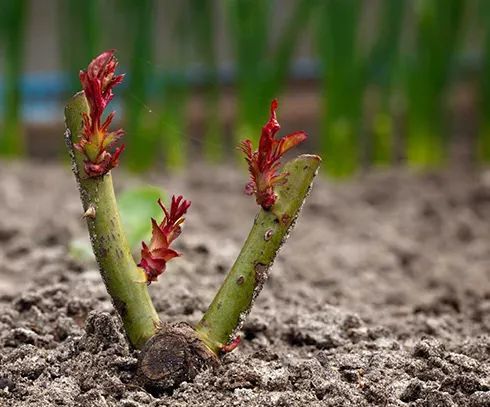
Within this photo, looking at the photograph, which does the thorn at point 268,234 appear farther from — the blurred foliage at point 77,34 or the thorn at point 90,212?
the blurred foliage at point 77,34

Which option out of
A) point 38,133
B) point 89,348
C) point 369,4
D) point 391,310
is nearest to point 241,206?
point 391,310

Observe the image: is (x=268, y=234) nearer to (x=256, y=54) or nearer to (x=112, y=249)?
(x=112, y=249)

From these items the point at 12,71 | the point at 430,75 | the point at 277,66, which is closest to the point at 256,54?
the point at 277,66

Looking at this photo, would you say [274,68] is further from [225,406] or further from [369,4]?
[225,406]

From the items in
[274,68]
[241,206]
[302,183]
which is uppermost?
[274,68]

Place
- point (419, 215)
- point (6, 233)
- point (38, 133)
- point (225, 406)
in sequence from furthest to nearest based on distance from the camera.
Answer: point (38, 133)
point (419, 215)
point (6, 233)
point (225, 406)

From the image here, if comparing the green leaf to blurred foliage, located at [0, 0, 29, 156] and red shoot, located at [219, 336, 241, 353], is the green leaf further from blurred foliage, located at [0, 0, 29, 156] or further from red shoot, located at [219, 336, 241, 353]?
blurred foliage, located at [0, 0, 29, 156]

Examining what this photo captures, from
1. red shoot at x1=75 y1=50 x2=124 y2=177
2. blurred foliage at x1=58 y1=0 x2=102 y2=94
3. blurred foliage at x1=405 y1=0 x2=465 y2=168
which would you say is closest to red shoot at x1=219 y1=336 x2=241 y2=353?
red shoot at x1=75 y1=50 x2=124 y2=177

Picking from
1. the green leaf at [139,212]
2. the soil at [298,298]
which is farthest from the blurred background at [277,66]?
the green leaf at [139,212]
